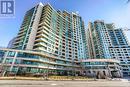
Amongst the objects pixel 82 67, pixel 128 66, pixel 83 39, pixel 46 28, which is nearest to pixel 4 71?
pixel 46 28

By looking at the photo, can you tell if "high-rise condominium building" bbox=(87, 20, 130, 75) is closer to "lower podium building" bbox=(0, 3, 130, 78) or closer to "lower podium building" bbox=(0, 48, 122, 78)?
"lower podium building" bbox=(0, 3, 130, 78)

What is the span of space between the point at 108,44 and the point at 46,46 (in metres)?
70.8

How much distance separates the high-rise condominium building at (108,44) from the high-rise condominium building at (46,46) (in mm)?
24534

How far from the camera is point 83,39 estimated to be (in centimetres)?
9900

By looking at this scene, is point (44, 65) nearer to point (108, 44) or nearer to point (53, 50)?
point (53, 50)

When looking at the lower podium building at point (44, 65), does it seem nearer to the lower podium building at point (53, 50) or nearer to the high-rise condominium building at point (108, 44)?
the lower podium building at point (53, 50)

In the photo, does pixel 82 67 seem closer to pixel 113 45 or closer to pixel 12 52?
pixel 12 52

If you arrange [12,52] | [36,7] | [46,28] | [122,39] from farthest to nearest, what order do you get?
[122,39] < [36,7] < [46,28] < [12,52]

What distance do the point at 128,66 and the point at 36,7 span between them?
286 ft

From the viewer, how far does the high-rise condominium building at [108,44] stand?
341 feet

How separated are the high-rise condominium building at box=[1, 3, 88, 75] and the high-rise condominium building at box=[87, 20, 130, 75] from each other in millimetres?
24534

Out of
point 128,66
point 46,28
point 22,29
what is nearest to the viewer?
point 46,28

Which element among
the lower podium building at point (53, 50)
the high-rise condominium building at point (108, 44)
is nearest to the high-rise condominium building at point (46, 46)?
the lower podium building at point (53, 50)

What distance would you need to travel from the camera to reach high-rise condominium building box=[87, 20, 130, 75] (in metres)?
104
